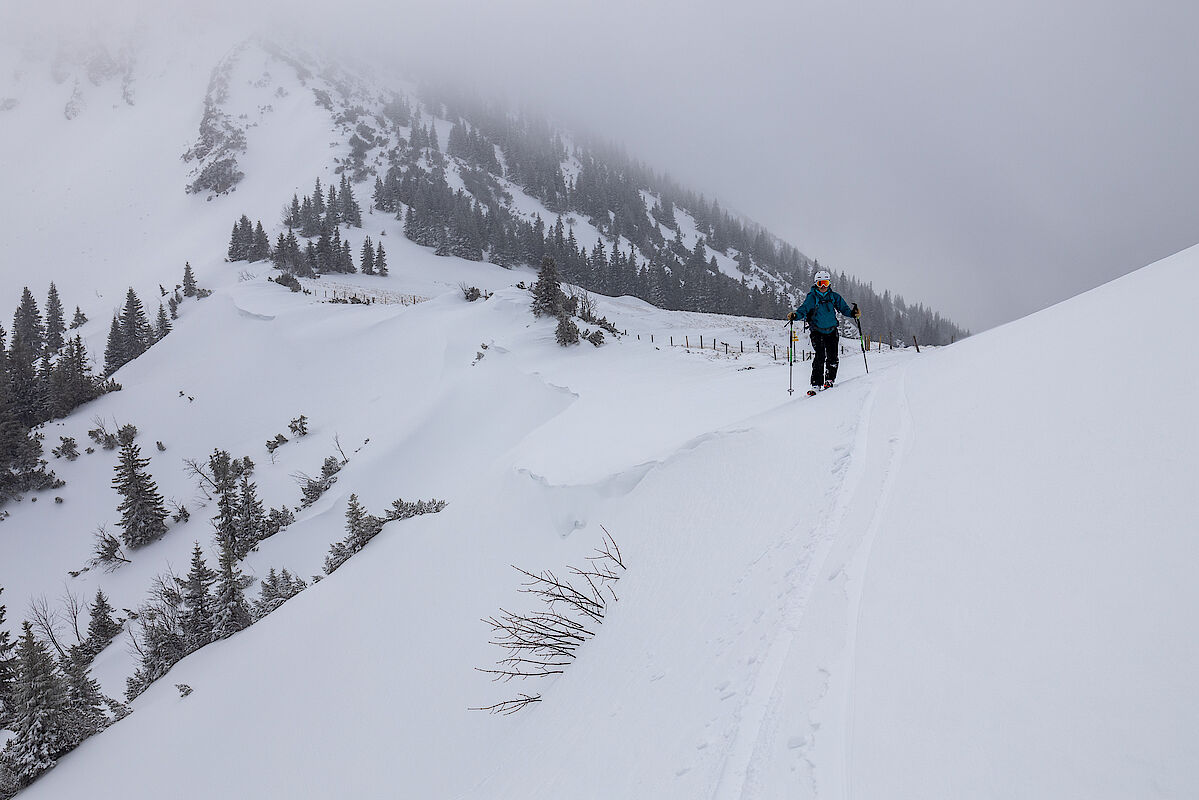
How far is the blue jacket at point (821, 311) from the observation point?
864cm

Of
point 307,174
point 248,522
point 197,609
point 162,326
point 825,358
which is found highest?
point 307,174

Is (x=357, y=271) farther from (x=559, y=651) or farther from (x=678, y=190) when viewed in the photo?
(x=678, y=190)

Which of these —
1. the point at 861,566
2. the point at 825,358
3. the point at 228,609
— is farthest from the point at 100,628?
the point at 861,566

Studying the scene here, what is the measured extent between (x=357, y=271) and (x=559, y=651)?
199 feet

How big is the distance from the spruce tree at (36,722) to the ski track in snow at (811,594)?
16.1m

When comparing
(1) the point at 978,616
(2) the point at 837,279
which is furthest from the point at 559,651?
(2) the point at 837,279

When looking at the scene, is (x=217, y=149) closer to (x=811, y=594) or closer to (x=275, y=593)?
(x=275, y=593)

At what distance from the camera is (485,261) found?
69.8 m

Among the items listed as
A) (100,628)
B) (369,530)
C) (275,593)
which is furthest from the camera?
(100,628)

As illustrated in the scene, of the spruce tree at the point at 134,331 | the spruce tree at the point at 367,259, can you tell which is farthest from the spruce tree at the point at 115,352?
the spruce tree at the point at 367,259

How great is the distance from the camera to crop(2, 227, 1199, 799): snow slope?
189cm

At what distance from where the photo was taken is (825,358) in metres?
8.62

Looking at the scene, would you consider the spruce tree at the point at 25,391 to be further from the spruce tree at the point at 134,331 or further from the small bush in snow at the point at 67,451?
the spruce tree at the point at 134,331

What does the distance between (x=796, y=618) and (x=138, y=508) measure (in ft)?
98.6
